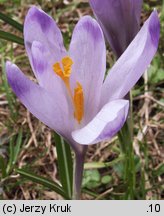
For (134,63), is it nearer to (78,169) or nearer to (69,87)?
(69,87)

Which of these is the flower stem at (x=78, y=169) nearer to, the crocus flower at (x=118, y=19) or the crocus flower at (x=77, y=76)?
the crocus flower at (x=77, y=76)

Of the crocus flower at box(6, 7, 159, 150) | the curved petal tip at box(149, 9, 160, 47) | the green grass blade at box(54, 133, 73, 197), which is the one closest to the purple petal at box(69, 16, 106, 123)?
the crocus flower at box(6, 7, 159, 150)

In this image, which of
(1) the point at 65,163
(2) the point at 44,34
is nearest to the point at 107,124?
(2) the point at 44,34

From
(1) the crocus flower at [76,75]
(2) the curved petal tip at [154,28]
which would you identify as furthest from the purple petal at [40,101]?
(2) the curved petal tip at [154,28]

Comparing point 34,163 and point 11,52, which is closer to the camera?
point 34,163
